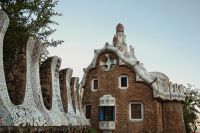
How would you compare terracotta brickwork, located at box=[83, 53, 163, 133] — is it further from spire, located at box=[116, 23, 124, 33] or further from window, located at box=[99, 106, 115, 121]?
spire, located at box=[116, 23, 124, 33]

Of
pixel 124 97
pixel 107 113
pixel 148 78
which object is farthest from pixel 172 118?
pixel 107 113

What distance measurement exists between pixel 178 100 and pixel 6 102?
55.8 feet

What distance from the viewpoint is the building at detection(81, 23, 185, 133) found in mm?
19547

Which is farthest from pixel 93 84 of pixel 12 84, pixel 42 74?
pixel 12 84

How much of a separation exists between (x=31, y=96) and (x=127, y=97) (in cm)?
1452

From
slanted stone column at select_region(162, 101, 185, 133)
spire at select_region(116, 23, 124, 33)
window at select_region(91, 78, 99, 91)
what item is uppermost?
spire at select_region(116, 23, 124, 33)

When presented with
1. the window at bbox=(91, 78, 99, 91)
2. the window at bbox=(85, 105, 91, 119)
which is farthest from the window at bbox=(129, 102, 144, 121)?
the window at bbox=(85, 105, 91, 119)

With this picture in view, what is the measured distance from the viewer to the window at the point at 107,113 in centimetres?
2020

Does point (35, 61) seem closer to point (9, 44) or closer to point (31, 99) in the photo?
A: point (31, 99)

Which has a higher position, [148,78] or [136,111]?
[148,78]

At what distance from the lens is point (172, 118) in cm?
2020

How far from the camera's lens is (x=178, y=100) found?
2047cm

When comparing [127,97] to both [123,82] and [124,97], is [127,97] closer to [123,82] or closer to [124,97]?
[124,97]

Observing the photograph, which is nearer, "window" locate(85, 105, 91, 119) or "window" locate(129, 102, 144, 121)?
"window" locate(129, 102, 144, 121)
